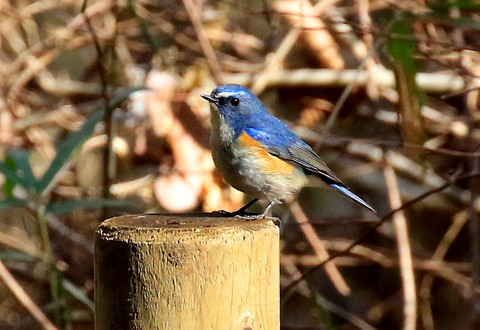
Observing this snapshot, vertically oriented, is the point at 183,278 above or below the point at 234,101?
below

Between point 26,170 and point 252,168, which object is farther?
point 26,170

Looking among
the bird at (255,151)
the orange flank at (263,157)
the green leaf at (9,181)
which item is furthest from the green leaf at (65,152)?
the orange flank at (263,157)

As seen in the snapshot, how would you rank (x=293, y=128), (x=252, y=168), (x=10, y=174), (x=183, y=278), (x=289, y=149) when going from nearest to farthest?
(x=183, y=278) → (x=252, y=168) → (x=10, y=174) → (x=289, y=149) → (x=293, y=128)

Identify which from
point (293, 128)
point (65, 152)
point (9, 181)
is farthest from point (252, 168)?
point (293, 128)

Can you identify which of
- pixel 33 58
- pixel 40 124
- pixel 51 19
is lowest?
pixel 40 124

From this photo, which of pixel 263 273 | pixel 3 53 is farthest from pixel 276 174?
pixel 3 53

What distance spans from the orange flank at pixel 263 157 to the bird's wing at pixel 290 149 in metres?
0.04

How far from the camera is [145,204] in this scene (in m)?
5.34

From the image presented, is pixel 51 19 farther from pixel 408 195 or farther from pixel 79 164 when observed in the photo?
pixel 408 195

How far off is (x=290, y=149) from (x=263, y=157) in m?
0.25

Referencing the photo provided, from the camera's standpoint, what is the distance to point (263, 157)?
3.50 meters

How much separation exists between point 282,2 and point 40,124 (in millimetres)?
2008

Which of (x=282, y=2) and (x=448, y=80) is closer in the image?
(x=448, y=80)

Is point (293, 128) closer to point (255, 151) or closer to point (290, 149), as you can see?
point (290, 149)
